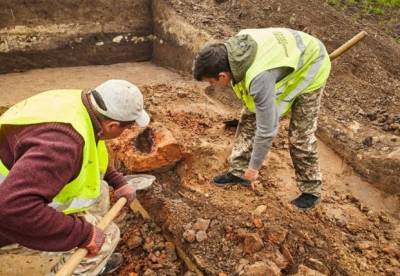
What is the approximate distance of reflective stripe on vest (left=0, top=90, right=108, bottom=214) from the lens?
193cm

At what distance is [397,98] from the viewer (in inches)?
188

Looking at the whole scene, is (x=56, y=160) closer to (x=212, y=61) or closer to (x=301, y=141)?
(x=212, y=61)

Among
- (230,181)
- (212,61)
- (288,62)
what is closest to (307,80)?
(288,62)

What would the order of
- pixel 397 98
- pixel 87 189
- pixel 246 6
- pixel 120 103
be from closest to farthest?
pixel 120 103 → pixel 87 189 → pixel 397 98 → pixel 246 6

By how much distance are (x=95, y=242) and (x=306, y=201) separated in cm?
189

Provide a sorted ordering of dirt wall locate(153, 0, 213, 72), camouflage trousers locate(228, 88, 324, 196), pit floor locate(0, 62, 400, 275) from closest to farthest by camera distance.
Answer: camouflage trousers locate(228, 88, 324, 196) → pit floor locate(0, 62, 400, 275) → dirt wall locate(153, 0, 213, 72)

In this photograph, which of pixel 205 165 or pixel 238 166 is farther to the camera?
pixel 205 165

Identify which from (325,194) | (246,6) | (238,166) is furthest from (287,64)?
(246,6)

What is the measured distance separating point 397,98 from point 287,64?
270cm

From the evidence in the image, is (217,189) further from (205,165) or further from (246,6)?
(246,6)

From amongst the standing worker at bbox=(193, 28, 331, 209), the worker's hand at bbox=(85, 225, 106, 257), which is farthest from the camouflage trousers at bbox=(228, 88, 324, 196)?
the worker's hand at bbox=(85, 225, 106, 257)

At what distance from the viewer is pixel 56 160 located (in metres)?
1.80

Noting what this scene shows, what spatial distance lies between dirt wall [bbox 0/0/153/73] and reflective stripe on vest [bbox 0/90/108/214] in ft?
13.6

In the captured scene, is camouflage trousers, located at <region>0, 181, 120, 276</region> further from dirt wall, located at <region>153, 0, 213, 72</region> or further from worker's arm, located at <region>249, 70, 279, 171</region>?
dirt wall, located at <region>153, 0, 213, 72</region>
